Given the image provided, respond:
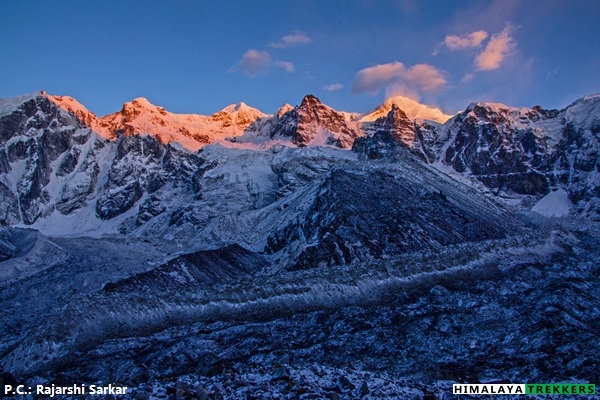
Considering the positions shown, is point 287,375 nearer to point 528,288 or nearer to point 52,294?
point 528,288

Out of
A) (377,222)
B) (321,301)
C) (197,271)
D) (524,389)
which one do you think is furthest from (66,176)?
(524,389)

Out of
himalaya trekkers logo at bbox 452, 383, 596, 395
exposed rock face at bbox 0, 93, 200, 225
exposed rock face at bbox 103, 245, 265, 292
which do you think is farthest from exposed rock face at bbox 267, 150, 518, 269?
exposed rock face at bbox 0, 93, 200, 225

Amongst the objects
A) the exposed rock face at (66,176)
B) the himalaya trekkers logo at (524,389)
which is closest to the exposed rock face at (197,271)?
the himalaya trekkers logo at (524,389)

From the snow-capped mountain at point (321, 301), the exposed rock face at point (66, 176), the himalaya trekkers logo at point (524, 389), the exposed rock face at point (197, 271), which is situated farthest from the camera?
the exposed rock face at point (66, 176)

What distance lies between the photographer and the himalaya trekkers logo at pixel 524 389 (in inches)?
777

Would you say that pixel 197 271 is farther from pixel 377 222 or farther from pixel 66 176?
pixel 66 176

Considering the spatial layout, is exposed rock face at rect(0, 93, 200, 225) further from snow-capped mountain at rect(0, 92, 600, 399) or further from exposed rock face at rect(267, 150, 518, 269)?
exposed rock face at rect(267, 150, 518, 269)

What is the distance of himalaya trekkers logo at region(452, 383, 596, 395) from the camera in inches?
777

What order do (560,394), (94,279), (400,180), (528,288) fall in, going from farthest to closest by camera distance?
1. (400,180)
2. (94,279)
3. (528,288)
4. (560,394)

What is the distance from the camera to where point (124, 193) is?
178500 millimetres

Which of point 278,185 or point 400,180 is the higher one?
point 278,185

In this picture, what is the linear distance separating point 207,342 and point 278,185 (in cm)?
11300

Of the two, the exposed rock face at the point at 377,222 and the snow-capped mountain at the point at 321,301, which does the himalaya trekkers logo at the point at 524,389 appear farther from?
the exposed rock face at the point at 377,222

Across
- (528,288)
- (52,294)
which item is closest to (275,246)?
(52,294)
